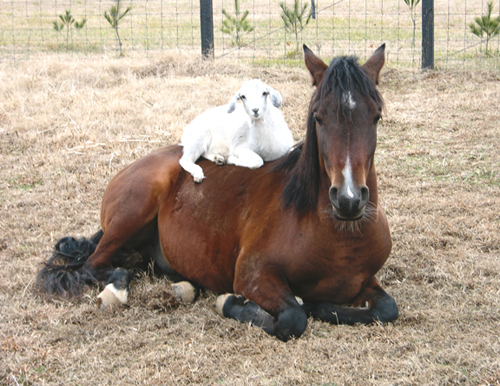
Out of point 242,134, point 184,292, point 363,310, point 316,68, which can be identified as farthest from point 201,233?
point 316,68

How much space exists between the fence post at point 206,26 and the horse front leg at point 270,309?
7269mm

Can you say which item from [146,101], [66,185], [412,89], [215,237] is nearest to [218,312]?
[215,237]

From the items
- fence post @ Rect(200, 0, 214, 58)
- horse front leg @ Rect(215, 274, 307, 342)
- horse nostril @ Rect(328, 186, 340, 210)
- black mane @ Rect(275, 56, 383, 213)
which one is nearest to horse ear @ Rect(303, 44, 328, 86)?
black mane @ Rect(275, 56, 383, 213)

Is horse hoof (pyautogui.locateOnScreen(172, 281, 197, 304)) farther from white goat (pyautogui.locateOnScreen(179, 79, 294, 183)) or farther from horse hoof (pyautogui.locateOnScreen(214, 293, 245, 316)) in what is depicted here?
white goat (pyautogui.locateOnScreen(179, 79, 294, 183))

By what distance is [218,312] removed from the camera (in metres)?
3.45

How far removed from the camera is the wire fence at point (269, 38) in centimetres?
1166

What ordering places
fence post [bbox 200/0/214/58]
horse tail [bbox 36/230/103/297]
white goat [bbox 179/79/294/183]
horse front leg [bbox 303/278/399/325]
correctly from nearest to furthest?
1. horse front leg [bbox 303/278/399/325]
2. horse tail [bbox 36/230/103/297]
3. white goat [bbox 179/79/294/183]
4. fence post [bbox 200/0/214/58]

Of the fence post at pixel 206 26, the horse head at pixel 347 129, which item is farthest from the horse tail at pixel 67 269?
the fence post at pixel 206 26

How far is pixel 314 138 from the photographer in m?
3.08

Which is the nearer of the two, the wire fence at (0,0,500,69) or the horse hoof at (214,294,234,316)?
the horse hoof at (214,294,234,316)

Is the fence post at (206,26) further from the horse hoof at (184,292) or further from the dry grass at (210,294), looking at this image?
the horse hoof at (184,292)

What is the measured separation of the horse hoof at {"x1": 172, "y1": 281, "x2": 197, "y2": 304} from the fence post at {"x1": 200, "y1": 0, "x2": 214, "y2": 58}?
689cm

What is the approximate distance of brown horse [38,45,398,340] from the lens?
2.80 meters

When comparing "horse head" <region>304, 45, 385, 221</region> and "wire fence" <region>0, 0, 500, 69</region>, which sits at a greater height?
"wire fence" <region>0, 0, 500, 69</region>
